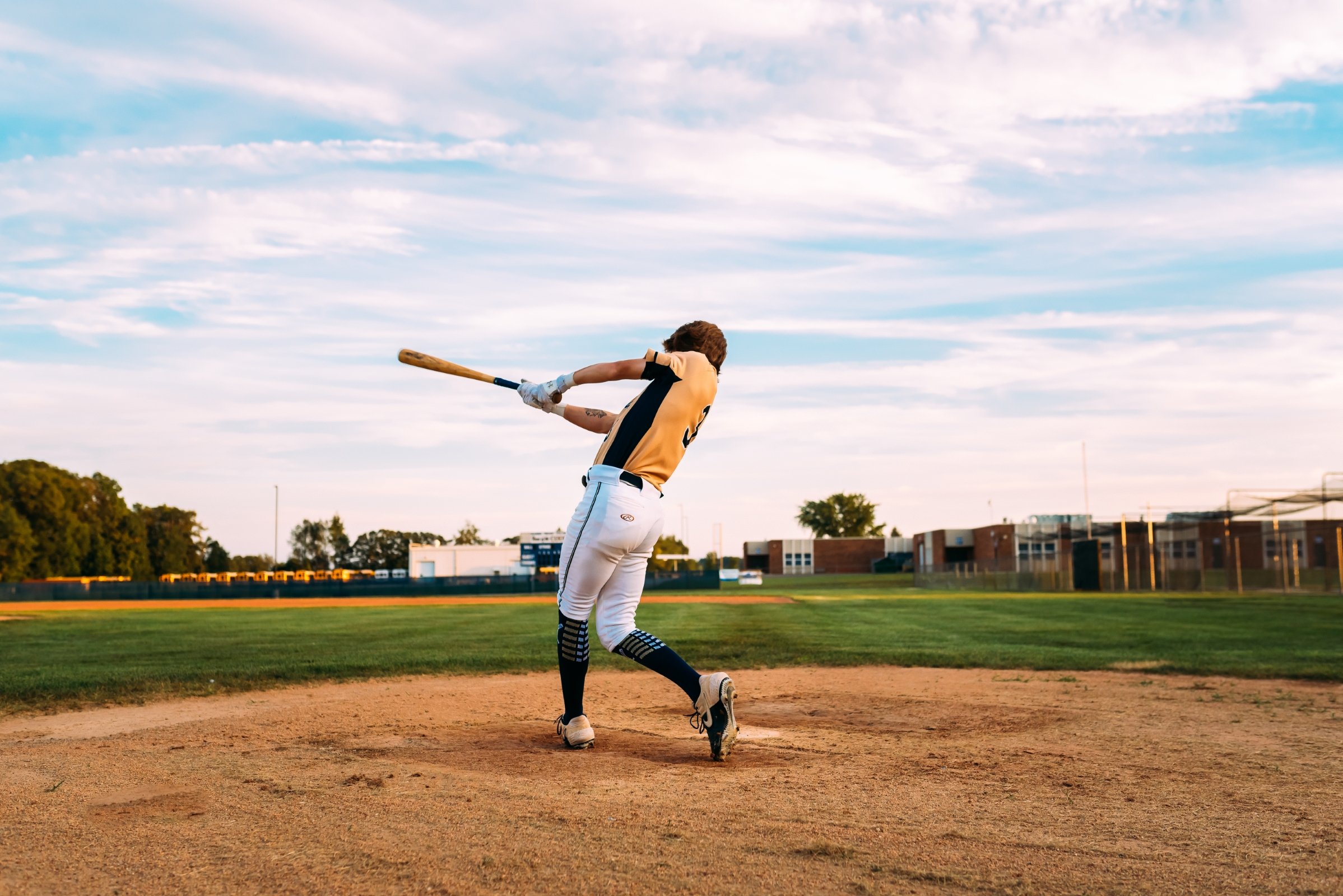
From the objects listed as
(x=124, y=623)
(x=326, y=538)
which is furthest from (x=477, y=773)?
(x=326, y=538)

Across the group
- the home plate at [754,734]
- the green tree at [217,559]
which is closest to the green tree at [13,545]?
the green tree at [217,559]

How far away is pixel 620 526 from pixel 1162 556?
126 feet

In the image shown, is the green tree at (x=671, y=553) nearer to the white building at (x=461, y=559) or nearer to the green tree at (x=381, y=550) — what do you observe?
the white building at (x=461, y=559)

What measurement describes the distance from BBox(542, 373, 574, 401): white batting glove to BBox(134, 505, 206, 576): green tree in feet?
301

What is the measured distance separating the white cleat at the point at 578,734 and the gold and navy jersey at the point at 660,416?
1265mm

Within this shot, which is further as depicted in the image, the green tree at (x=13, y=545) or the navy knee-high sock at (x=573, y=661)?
the green tree at (x=13, y=545)

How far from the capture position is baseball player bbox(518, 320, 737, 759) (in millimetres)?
4848

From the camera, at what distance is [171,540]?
3556 inches

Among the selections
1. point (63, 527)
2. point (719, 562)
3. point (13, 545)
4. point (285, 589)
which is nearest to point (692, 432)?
point (285, 589)

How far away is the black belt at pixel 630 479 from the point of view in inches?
193

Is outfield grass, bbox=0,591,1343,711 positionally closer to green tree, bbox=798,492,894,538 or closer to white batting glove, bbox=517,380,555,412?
white batting glove, bbox=517,380,555,412

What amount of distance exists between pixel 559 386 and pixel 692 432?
2.38 feet

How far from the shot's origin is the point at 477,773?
14.4ft

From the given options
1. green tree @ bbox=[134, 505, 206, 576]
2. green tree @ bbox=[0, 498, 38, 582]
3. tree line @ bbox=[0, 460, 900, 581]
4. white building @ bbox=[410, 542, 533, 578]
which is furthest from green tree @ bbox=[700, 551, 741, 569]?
green tree @ bbox=[0, 498, 38, 582]
